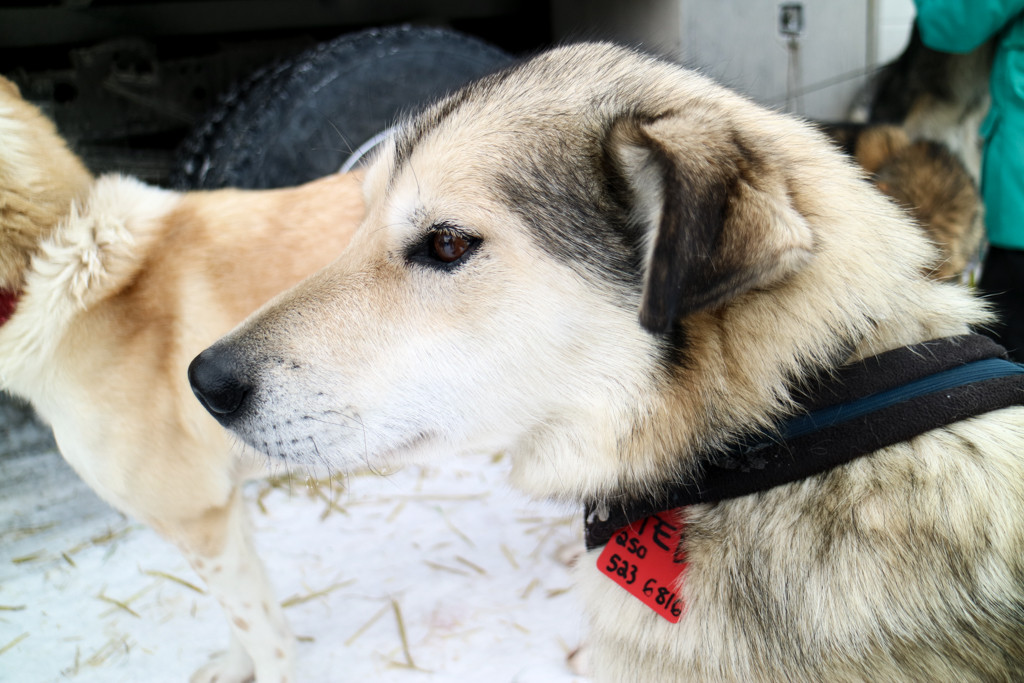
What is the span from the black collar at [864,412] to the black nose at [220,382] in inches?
36.0

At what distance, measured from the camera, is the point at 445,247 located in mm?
1449

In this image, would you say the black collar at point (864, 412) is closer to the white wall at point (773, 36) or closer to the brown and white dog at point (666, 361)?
the brown and white dog at point (666, 361)

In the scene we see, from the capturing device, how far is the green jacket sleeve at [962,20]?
264 cm

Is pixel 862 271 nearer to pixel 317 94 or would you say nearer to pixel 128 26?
pixel 317 94

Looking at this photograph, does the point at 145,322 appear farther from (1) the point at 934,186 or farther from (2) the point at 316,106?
(1) the point at 934,186

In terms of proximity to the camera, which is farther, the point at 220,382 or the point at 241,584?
the point at 241,584

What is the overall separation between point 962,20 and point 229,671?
3.76 metres

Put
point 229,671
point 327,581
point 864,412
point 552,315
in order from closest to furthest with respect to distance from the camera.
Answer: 1. point 864,412
2. point 552,315
3. point 229,671
4. point 327,581

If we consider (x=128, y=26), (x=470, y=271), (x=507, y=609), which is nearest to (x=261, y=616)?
(x=507, y=609)

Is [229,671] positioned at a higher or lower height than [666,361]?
lower

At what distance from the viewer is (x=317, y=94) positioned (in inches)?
122

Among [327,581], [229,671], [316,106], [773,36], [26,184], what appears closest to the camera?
[26,184]

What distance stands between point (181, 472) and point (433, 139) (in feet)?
4.38

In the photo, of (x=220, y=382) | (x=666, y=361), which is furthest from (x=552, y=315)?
(x=220, y=382)
